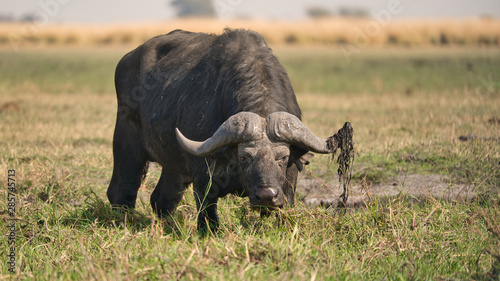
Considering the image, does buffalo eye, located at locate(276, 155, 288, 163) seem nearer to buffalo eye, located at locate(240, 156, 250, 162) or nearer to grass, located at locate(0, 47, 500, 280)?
buffalo eye, located at locate(240, 156, 250, 162)

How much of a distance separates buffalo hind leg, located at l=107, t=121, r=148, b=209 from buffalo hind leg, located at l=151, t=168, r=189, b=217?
0.31 m

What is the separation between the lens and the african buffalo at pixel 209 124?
190 inches

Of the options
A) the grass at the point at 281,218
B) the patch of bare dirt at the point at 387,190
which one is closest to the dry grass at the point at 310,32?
the grass at the point at 281,218

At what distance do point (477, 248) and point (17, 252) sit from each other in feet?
13.0

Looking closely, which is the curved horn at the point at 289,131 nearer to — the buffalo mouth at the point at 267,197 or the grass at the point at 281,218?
the buffalo mouth at the point at 267,197

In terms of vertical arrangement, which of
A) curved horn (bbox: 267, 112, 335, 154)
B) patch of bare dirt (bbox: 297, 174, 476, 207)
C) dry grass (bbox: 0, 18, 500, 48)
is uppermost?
dry grass (bbox: 0, 18, 500, 48)

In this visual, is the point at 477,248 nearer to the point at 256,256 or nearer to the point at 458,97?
the point at 256,256

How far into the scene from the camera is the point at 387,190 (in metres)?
6.90

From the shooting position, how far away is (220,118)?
536 centimetres

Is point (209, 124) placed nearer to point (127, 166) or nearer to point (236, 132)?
point (236, 132)

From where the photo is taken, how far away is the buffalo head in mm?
4730

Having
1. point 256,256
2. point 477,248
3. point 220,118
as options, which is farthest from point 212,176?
point 477,248

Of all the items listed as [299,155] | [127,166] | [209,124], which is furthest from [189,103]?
[127,166]

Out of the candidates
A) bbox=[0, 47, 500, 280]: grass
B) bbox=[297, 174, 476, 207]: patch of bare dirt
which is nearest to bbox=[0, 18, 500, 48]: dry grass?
bbox=[0, 47, 500, 280]: grass
